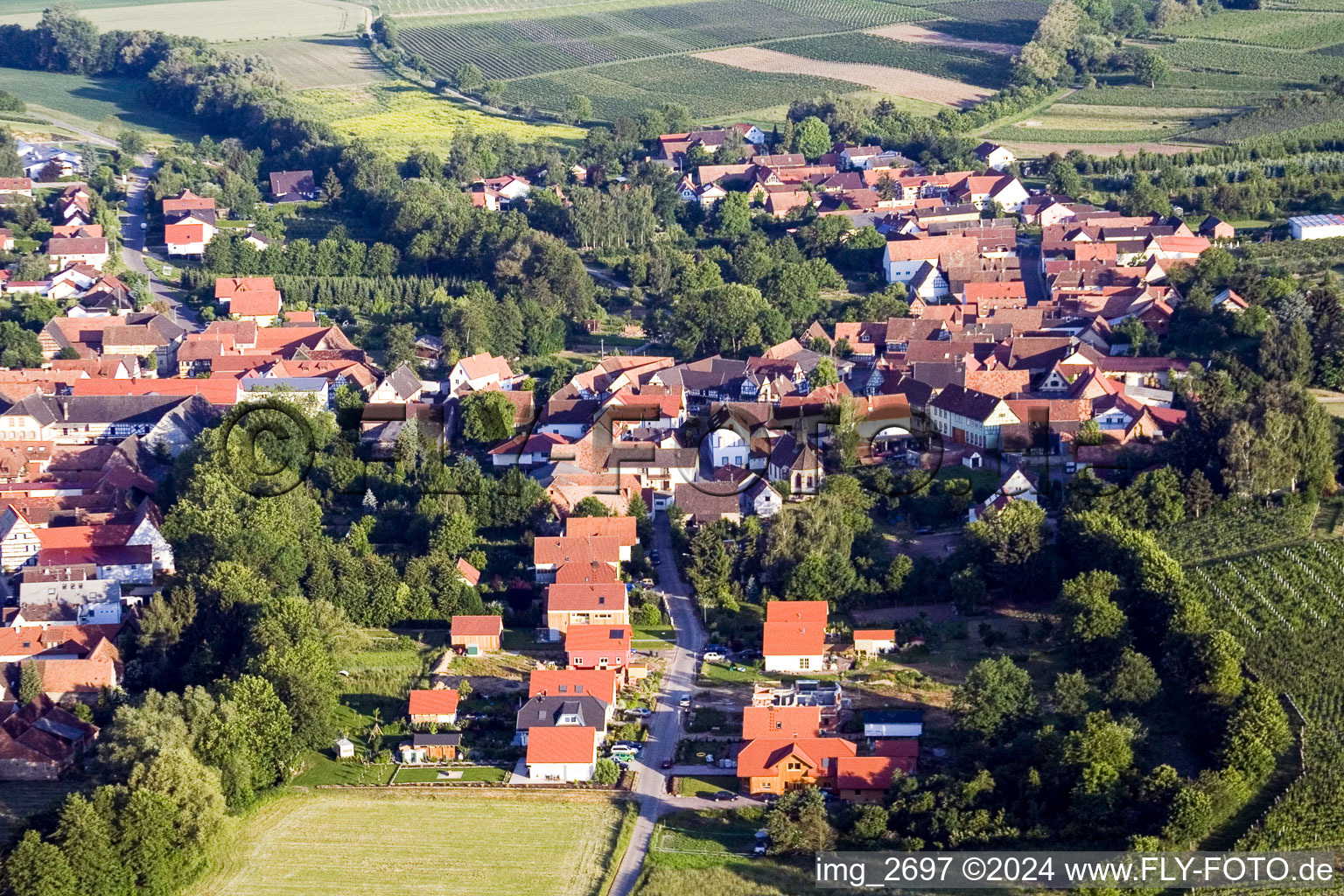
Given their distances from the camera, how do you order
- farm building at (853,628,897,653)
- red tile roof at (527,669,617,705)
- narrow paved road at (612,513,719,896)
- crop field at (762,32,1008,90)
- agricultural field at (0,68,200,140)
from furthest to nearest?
crop field at (762,32,1008,90), agricultural field at (0,68,200,140), farm building at (853,628,897,653), red tile roof at (527,669,617,705), narrow paved road at (612,513,719,896)

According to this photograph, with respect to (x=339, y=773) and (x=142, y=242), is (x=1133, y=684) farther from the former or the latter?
(x=142, y=242)

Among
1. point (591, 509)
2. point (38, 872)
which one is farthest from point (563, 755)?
point (591, 509)

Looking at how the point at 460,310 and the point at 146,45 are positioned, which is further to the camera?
the point at 146,45

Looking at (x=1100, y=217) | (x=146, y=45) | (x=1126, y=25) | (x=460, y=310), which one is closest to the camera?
(x=460, y=310)

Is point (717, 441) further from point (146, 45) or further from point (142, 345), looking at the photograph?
point (146, 45)

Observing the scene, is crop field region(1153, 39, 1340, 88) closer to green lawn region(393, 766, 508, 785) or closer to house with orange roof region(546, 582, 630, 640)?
house with orange roof region(546, 582, 630, 640)

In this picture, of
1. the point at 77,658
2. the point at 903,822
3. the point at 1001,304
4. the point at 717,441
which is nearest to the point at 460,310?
the point at 717,441

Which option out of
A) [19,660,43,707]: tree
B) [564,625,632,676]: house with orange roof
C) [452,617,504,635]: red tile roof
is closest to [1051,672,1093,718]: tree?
[564,625,632,676]: house with orange roof
